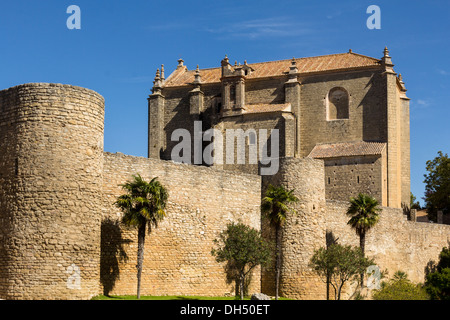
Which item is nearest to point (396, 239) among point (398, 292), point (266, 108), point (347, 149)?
point (398, 292)

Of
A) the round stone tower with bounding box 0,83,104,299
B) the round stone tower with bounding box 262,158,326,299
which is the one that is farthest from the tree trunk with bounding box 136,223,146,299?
the round stone tower with bounding box 262,158,326,299

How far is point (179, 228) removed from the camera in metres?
27.4

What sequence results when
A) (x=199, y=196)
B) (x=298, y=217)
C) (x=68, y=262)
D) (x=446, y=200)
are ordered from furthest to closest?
(x=446, y=200) < (x=298, y=217) < (x=199, y=196) < (x=68, y=262)

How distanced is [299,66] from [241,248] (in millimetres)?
29971

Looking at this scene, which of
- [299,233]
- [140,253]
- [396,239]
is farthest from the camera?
[396,239]

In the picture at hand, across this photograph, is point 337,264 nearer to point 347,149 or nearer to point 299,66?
point 347,149

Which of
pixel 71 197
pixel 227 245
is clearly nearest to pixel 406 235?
pixel 227 245

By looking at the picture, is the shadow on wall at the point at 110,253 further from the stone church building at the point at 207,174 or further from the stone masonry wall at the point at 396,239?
the stone masonry wall at the point at 396,239

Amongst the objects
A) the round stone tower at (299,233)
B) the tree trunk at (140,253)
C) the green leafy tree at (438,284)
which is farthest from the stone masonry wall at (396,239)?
the tree trunk at (140,253)

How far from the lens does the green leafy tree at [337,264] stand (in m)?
30.5

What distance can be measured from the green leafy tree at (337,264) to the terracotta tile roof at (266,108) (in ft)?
67.7

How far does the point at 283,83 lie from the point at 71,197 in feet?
123

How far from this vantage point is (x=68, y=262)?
19609 millimetres
